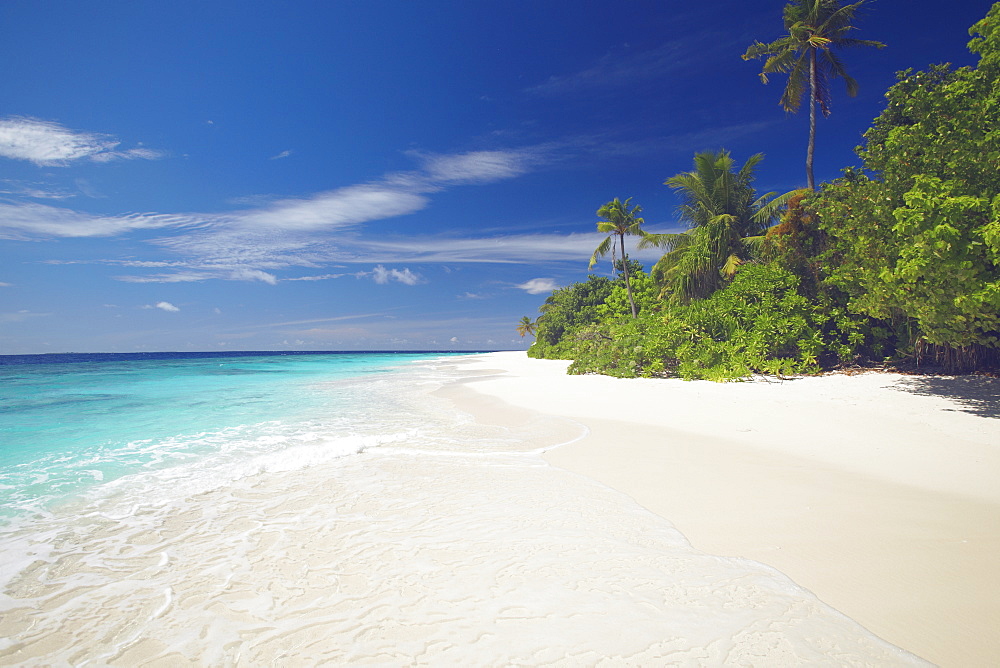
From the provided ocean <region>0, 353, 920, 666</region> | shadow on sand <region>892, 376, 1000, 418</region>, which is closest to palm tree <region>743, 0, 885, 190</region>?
shadow on sand <region>892, 376, 1000, 418</region>

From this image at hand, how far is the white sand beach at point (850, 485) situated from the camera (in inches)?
104

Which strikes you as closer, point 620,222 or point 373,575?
point 373,575

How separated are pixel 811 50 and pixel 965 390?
17.0 m

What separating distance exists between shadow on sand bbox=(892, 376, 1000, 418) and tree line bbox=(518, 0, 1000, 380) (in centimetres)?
89

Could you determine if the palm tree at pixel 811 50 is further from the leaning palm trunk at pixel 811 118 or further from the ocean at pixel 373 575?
the ocean at pixel 373 575

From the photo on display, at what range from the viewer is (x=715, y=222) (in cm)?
1997

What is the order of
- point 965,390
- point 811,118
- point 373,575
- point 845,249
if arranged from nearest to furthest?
point 373,575 < point 965,390 < point 845,249 < point 811,118

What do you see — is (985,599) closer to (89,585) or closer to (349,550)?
(349,550)

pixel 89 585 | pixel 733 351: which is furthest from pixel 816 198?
pixel 89 585

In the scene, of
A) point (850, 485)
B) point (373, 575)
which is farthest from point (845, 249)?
point (373, 575)

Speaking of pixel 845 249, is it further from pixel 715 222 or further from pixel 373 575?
pixel 373 575

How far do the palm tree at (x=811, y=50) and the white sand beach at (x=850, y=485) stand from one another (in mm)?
13889

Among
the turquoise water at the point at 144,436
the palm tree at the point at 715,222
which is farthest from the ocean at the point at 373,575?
→ the palm tree at the point at 715,222

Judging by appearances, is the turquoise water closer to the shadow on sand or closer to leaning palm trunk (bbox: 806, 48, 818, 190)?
the shadow on sand
